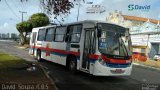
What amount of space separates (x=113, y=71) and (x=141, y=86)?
1.61 metres

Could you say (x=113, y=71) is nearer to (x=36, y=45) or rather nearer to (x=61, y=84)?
(x=61, y=84)

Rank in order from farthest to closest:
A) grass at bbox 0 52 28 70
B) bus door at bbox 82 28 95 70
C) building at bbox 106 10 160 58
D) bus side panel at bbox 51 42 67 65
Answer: building at bbox 106 10 160 58
bus side panel at bbox 51 42 67 65
grass at bbox 0 52 28 70
bus door at bbox 82 28 95 70

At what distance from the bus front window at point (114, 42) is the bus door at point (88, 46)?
481mm

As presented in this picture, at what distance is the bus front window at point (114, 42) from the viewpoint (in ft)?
47.7

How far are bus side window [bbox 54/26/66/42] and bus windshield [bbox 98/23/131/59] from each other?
14.8 feet

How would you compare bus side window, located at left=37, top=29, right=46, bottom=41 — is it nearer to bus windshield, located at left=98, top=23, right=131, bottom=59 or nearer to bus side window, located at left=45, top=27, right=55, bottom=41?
bus side window, located at left=45, top=27, right=55, bottom=41

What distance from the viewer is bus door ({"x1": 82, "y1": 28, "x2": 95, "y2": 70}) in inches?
586

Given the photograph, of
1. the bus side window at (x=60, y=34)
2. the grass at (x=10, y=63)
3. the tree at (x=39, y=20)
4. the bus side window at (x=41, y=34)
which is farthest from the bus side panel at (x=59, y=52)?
the tree at (x=39, y=20)

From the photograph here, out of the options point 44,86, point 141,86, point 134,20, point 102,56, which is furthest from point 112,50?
point 134,20

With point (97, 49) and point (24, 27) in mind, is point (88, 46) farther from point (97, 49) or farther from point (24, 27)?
point (24, 27)

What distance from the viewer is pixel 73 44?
55.7 ft

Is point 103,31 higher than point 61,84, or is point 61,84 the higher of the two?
point 103,31

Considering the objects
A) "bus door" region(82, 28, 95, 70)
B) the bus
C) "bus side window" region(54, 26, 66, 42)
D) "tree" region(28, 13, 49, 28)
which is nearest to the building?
"tree" region(28, 13, 49, 28)

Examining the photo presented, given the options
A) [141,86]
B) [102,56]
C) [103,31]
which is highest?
[103,31]
